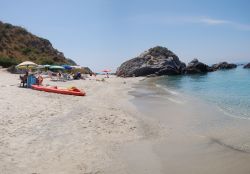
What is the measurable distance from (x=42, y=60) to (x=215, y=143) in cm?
6055

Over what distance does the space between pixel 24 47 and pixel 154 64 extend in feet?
102

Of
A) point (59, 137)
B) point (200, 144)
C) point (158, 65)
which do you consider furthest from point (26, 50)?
point (200, 144)

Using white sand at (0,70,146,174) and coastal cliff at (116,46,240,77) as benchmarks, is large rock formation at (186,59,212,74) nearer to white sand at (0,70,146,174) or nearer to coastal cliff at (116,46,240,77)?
coastal cliff at (116,46,240,77)

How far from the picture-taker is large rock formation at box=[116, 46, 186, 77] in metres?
75.3

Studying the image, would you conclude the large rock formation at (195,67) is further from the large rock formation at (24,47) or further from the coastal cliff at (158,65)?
the large rock formation at (24,47)

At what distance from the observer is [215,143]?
12070mm

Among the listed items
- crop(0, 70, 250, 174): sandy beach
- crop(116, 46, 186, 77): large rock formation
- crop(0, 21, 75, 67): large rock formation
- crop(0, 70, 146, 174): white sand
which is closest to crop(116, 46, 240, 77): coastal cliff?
crop(116, 46, 186, 77): large rock formation

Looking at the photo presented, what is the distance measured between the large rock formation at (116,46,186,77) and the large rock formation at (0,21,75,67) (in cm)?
1673

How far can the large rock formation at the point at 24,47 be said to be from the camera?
69.5 metres

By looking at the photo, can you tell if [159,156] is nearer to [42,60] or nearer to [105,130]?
[105,130]

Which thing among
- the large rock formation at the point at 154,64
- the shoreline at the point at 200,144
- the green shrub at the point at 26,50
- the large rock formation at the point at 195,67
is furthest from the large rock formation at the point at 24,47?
the shoreline at the point at 200,144

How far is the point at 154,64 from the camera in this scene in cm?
7712

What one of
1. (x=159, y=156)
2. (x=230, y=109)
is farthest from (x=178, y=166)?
(x=230, y=109)

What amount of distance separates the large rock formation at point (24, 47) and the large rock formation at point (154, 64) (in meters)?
16.7
